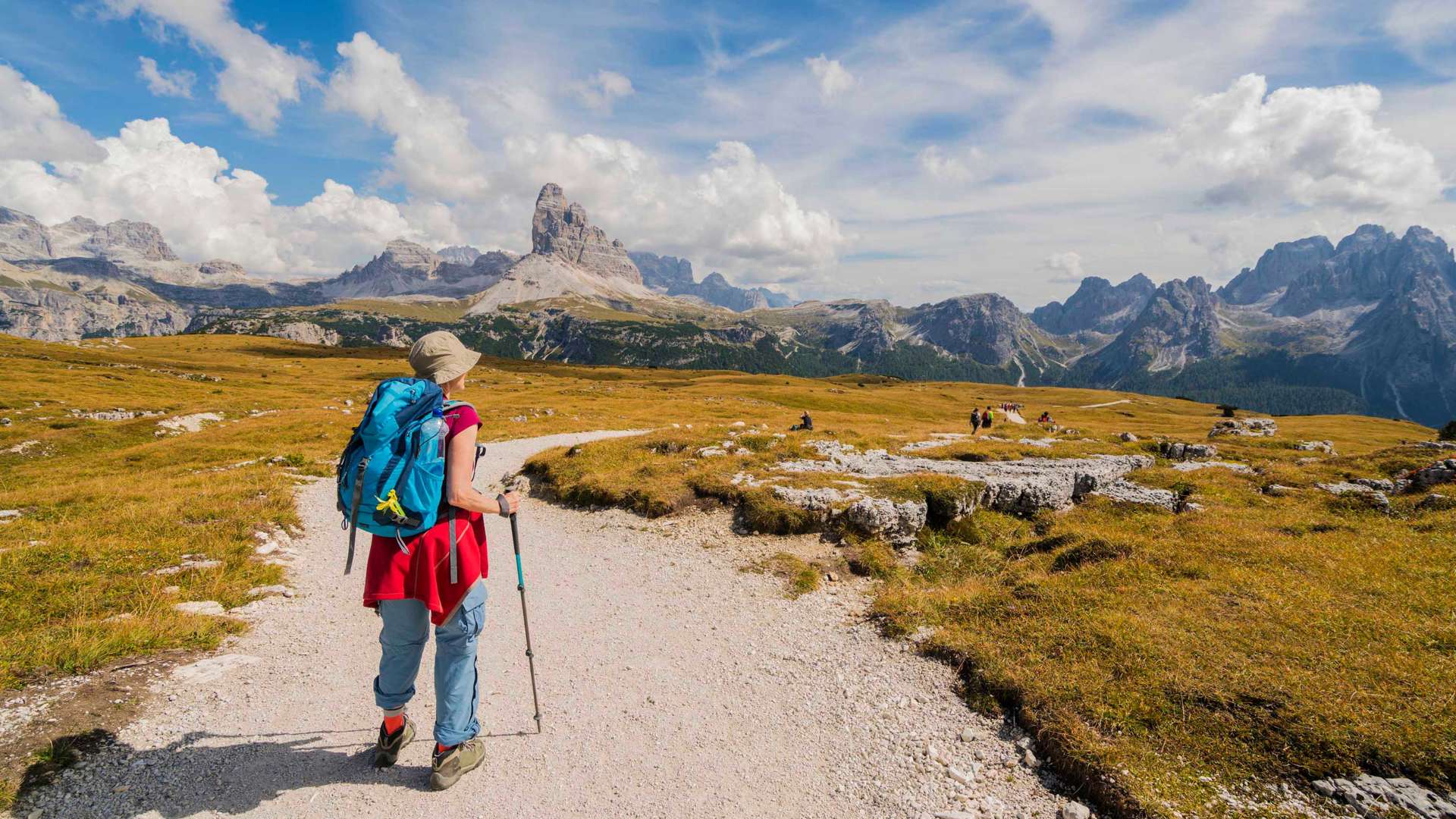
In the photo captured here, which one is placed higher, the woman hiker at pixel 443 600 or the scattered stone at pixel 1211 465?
the woman hiker at pixel 443 600

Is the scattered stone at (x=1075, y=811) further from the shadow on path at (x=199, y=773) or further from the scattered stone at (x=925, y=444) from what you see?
the scattered stone at (x=925, y=444)

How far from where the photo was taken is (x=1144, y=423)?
4188 inches

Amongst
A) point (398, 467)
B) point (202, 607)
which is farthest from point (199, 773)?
point (202, 607)

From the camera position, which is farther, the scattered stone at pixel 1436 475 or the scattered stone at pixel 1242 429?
the scattered stone at pixel 1242 429

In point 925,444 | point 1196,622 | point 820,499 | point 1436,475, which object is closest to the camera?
point 1196,622

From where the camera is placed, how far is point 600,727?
820 centimetres

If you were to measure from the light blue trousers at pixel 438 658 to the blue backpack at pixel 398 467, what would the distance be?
646 mm

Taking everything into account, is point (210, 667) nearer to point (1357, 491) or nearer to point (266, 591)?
point (266, 591)

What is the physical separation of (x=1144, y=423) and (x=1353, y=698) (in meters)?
121

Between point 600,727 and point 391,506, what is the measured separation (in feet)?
14.6

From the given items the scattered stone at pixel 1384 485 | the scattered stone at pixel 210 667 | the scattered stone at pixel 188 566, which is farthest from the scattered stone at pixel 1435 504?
the scattered stone at pixel 188 566

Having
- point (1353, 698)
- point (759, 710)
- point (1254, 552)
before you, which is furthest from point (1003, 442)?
point (759, 710)

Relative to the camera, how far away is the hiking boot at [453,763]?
675cm

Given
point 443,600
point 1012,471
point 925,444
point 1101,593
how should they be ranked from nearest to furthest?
point 443,600 < point 1101,593 < point 1012,471 < point 925,444
